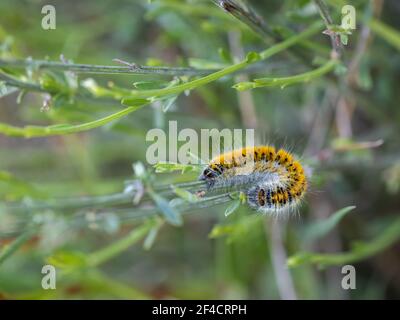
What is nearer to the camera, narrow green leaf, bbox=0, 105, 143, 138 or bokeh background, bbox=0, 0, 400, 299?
narrow green leaf, bbox=0, 105, 143, 138

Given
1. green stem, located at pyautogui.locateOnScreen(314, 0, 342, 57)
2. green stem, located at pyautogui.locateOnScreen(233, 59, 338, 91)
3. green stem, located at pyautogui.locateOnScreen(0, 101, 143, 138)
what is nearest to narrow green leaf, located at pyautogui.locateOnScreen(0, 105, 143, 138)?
green stem, located at pyautogui.locateOnScreen(0, 101, 143, 138)

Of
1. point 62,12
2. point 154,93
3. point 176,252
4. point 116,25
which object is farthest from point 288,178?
point 62,12

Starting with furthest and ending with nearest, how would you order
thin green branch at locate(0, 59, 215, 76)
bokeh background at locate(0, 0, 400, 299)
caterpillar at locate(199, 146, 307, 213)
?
bokeh background at locate(0, 0, 400, 299), caterpillar at locate(199, 146, 307, 213), thin green branch at locate(0, 59, 215, 76)

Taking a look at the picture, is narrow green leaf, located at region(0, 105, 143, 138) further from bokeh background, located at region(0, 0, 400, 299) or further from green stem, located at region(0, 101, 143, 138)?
bokeh background, located at region(0, 0, 400, 299)

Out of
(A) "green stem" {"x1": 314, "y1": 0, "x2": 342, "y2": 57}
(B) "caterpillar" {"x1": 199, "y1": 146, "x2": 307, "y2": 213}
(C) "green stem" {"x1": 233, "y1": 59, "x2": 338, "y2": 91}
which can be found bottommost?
(B) "caterpillar" {"x1": 199, "y1": 146, "x2": 307, "y2": 213}

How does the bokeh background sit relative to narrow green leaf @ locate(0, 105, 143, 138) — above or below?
above

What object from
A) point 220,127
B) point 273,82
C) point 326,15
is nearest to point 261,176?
point 273,82

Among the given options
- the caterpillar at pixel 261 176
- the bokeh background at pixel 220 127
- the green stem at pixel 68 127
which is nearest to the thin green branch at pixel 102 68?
the green stem at pixel 68 127

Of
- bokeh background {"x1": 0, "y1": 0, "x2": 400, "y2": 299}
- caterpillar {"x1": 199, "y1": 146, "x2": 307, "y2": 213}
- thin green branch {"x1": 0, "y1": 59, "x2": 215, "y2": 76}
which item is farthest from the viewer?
bokeh background {"x1": 0, "y1": 0, "x2": 400, "y2": 299}
